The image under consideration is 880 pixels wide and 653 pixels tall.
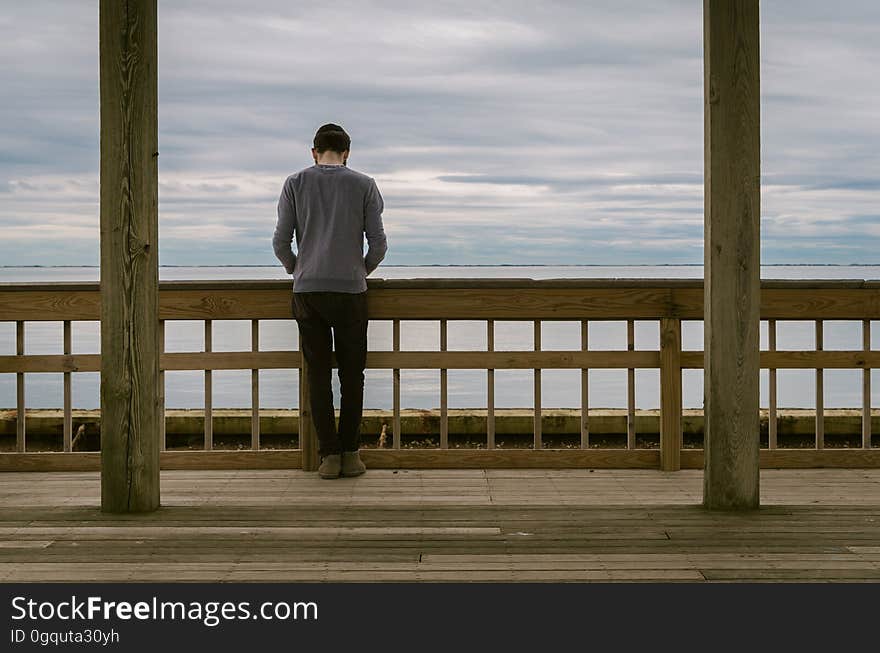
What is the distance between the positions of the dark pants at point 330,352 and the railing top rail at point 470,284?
273 mm

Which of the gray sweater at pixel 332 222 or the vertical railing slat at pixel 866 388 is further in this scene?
the vertical railing slat at pixel 866 388

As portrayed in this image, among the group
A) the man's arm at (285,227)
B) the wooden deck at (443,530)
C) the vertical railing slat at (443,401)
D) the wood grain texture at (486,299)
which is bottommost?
the wooden deck at (443,530)

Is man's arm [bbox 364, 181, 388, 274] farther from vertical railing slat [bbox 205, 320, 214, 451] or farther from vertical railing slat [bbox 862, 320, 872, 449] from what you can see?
vertical railing slat [bbox 862, 320, 872, 449]

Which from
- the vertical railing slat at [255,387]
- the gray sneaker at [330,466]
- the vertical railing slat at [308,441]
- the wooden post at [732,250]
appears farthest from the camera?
the vertical railing slat at [308,441]

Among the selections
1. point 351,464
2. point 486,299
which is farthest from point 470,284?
point 351,464

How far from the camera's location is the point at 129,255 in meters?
3.93

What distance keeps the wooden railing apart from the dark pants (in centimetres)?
19

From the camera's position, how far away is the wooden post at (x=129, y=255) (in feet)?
12.7

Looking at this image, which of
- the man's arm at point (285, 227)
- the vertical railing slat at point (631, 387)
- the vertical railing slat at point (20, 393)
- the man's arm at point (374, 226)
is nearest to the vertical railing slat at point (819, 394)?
the vertical railing slat at point (631, 387)

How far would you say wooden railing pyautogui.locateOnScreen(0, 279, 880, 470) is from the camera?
195 inches

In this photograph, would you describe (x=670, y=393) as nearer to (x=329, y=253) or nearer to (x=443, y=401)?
(x=443, y=401)

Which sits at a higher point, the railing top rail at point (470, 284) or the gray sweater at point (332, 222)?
the gray sweater at point (332, 222)

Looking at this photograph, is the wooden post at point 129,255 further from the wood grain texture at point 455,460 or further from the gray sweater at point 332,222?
the wood grain texture at point 455,460

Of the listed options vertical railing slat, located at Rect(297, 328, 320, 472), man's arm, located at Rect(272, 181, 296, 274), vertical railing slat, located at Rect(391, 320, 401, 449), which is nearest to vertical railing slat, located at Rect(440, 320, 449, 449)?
vertical railing slat, located at Rect(391, 320, 401, 449)
